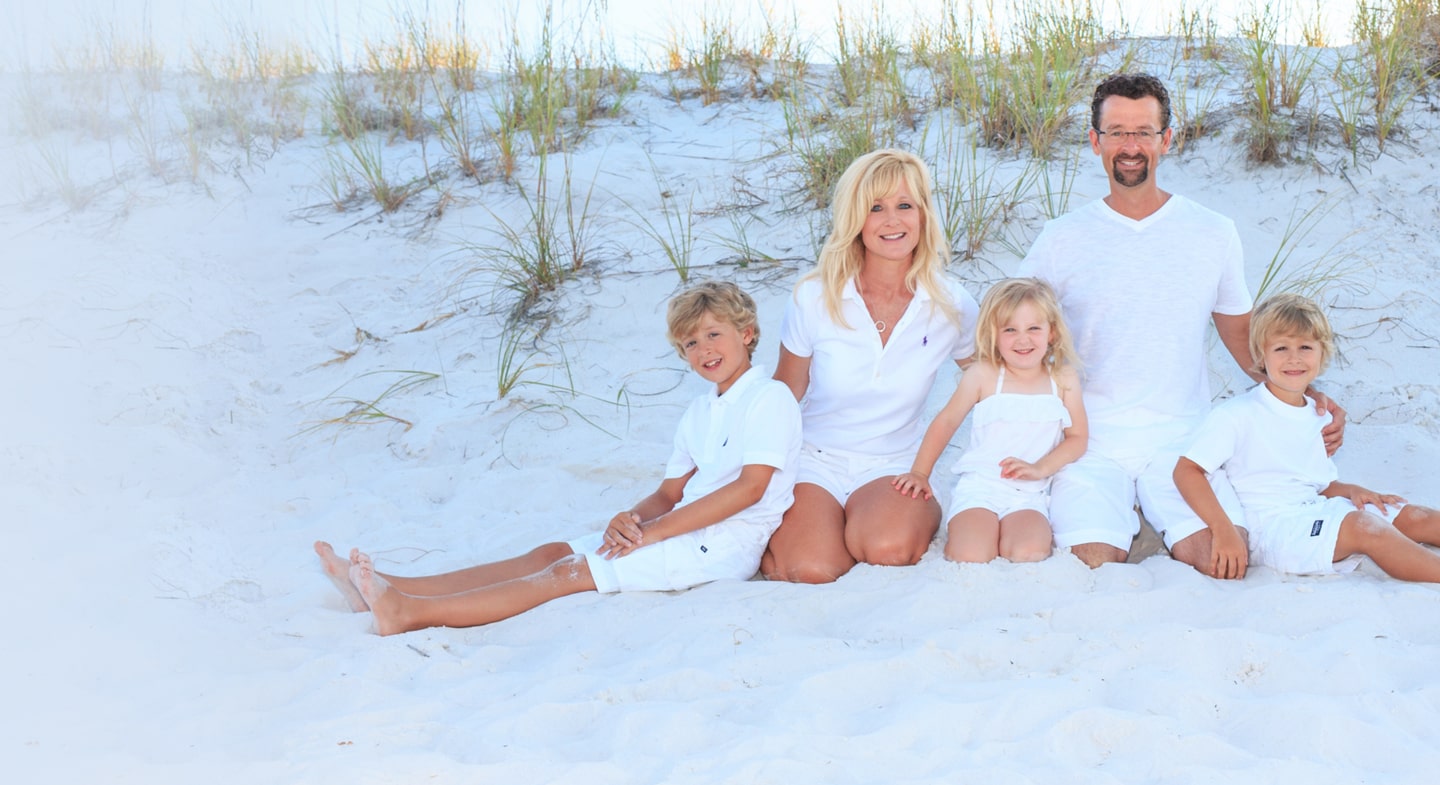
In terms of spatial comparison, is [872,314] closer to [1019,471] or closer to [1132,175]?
[1019,471]

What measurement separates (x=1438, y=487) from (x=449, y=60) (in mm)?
5775

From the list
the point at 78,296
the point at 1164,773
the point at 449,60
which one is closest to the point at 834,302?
the point at 1164,773

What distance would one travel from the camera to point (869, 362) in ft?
11.4

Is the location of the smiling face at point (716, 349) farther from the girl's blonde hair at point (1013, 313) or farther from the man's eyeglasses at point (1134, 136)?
the man's eyeglasses at point (1134, 136)

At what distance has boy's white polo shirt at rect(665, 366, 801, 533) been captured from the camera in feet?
10.6

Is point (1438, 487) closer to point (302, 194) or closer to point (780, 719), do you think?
point (780, 719)

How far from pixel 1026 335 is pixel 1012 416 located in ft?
0.75

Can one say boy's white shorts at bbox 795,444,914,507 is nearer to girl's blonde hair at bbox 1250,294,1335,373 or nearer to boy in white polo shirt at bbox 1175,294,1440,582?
boy in white polo shirt at bbox 1175,294,1440,582

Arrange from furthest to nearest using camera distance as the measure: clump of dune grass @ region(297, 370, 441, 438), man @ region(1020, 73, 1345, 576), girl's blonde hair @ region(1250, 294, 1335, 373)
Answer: clump of dune grass @ region(297, 370, 441, 438) < man @ region(1020, 73, 1345, 576) < girl's blonde hair @ region(1250, 294, 1335, 373)

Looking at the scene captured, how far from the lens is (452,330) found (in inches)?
209

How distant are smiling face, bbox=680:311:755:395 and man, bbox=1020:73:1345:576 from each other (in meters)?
0.96

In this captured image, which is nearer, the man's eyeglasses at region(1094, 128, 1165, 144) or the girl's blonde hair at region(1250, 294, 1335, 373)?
the girl's blonde hair at region(1250, 294, 1335, 373)

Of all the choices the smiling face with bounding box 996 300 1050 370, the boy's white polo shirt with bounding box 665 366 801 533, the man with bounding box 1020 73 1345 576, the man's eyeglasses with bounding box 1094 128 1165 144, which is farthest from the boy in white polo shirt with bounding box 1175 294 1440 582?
the boy's white polo shirt with bounding box 665 366 801 533

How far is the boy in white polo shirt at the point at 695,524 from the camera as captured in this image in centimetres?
313
